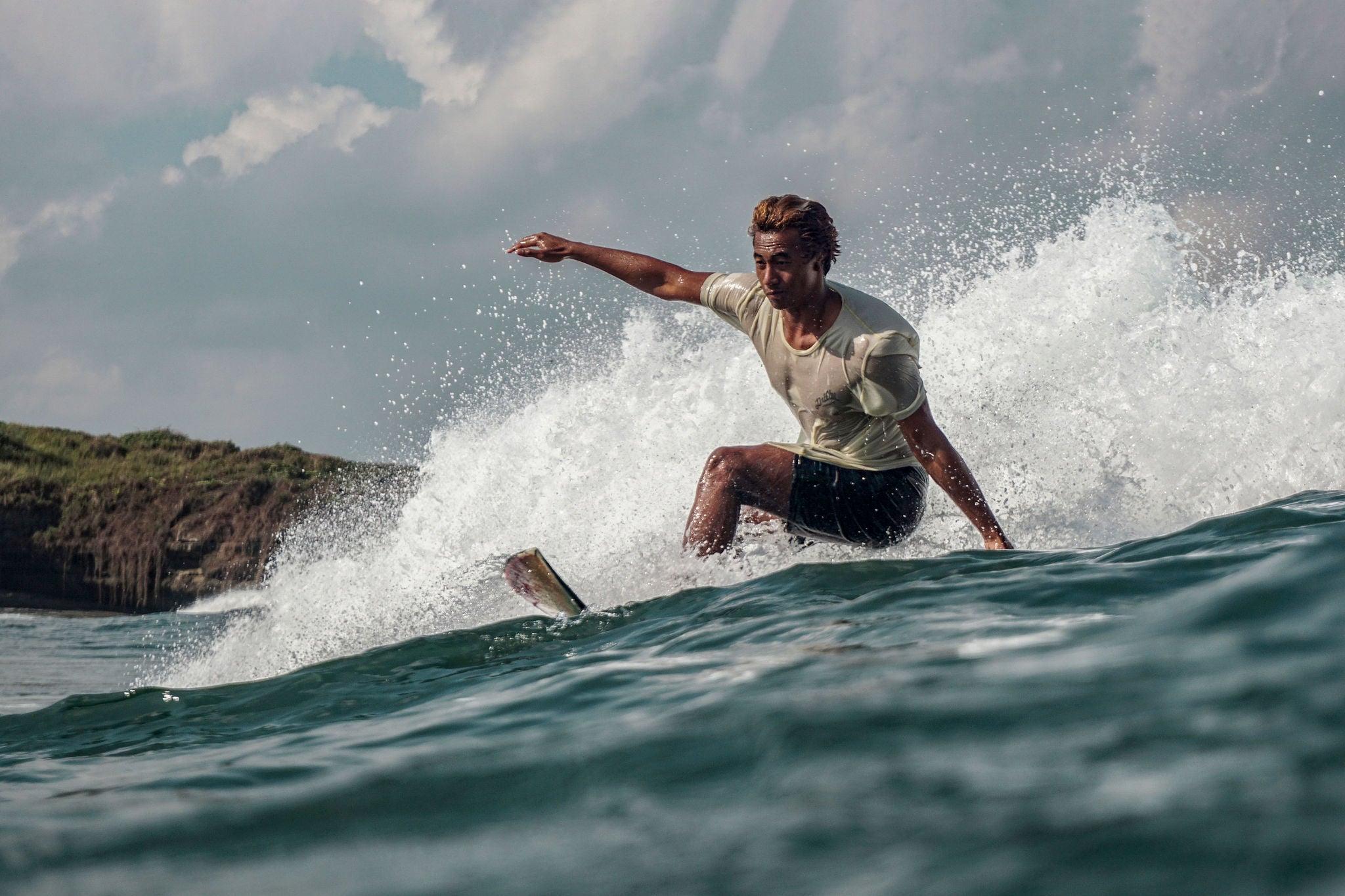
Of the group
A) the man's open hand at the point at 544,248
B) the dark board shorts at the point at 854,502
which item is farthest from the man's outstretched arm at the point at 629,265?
the dark board shorts at the point at 854,502

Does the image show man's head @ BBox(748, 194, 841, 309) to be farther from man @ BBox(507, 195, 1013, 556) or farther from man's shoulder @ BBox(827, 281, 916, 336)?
man's shoulder @ BBox(827, 281, 916, 336)

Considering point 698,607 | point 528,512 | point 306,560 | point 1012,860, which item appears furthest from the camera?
point 306,560

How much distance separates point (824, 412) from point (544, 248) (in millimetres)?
1675

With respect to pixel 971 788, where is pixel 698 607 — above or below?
above

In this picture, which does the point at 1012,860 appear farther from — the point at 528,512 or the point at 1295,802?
the point at 528,512

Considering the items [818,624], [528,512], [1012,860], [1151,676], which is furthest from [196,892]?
[528,512]

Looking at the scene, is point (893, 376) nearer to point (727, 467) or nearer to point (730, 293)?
point (727, 467)

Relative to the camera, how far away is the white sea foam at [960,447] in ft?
19.1

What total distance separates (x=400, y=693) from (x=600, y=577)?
212 centimetres

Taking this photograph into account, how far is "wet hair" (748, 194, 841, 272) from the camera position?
442 centimetres

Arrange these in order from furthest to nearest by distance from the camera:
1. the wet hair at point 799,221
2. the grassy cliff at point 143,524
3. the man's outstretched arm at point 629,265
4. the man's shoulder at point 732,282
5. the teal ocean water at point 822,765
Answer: the grassy cliff at point 143,524 → the man's outstretched arm at point 629,265 → the man's shoulder at point 732,282 → the wet hair at point 799,221 → the teal ocean water at point 822,765

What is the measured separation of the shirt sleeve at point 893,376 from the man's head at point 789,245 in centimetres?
40

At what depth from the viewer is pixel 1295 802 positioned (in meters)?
1.45

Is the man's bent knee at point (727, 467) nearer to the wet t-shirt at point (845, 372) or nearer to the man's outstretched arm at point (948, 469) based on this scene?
the wet t-shirt at point (845, 372)
